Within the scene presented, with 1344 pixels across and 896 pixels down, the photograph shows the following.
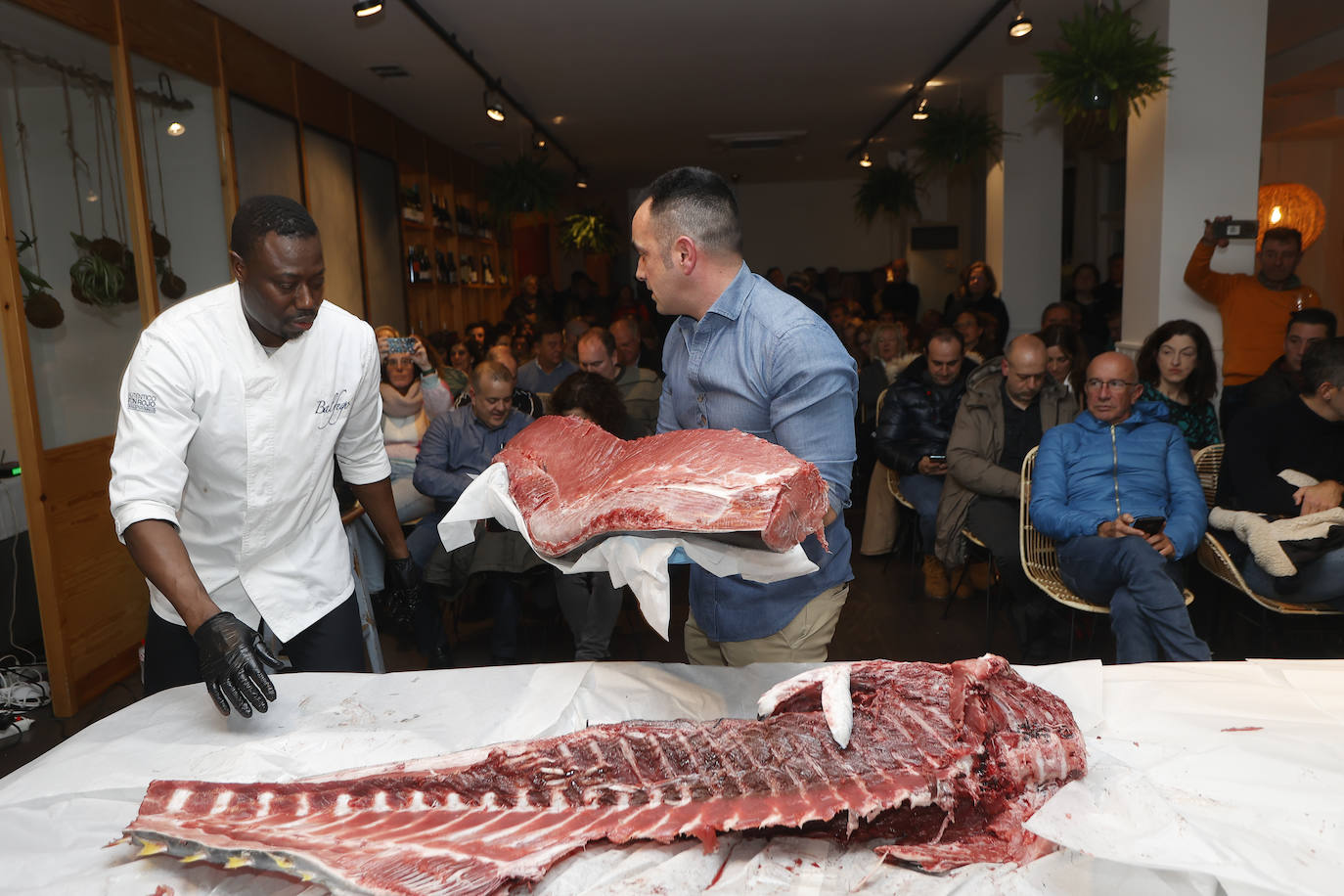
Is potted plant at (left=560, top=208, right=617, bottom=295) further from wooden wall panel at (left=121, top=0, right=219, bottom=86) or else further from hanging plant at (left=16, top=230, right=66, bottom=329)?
hanging plant at (left=16, top=230, right=66, bottom=329)

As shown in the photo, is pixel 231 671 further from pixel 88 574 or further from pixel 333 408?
pixel 88 574

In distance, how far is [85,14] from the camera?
13.6ft

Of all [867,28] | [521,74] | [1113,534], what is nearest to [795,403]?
[1113,534]

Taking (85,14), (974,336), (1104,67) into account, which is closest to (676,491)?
(85,14)

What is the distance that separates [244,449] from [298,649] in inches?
19.4

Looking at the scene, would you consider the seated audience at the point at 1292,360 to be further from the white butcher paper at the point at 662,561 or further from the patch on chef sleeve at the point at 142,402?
the patch on chef sleeve at the point at 142,402

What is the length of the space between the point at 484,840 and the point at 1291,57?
919cm

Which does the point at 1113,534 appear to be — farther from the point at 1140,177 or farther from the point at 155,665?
the point at 1140,177

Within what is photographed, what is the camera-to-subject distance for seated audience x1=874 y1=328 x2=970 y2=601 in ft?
15.8

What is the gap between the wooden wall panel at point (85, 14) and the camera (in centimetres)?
387

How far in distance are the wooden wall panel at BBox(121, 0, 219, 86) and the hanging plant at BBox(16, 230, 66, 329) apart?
1321 millimetres

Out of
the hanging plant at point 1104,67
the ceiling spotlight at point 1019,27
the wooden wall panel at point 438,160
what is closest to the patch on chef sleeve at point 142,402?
the hanging plant at point 1104,67

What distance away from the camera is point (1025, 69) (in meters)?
7.94

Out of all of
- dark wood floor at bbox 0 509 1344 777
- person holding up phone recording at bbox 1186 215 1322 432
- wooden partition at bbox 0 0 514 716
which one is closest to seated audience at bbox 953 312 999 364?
person holding up phone recording at bbox 1186 215 1322 432
